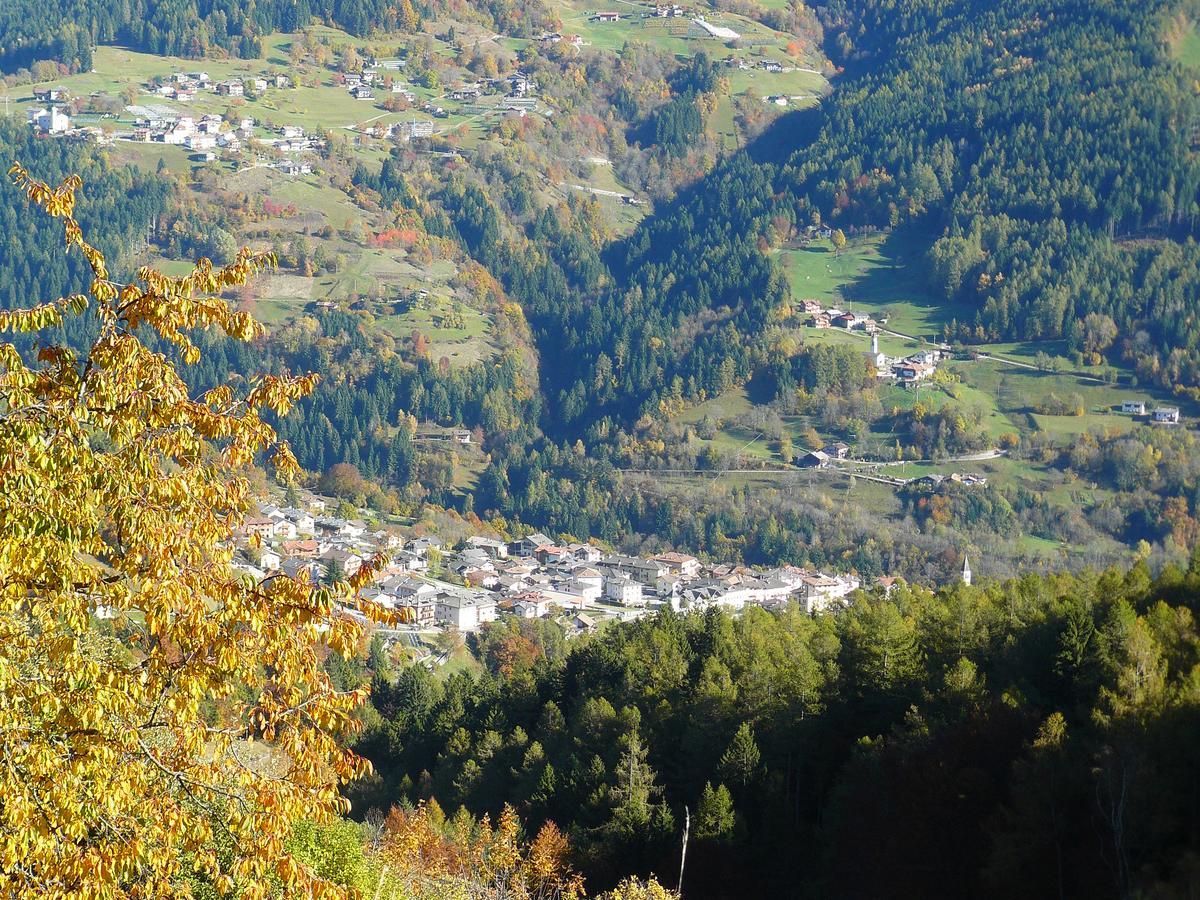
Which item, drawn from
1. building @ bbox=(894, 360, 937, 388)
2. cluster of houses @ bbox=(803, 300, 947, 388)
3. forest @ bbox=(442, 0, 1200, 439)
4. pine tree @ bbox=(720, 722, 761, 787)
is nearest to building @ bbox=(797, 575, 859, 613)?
building @ bbox=(894, 360, 937, 388)

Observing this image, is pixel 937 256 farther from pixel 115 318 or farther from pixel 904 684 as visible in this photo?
pixel 115 318

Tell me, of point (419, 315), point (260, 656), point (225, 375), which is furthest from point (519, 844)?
point (419, 315)

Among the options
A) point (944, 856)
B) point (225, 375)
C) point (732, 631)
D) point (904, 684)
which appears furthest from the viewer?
point (225, 375)

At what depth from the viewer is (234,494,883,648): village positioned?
318 ft

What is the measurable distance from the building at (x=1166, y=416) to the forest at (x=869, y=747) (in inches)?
3575

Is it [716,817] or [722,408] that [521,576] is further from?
[716,817]

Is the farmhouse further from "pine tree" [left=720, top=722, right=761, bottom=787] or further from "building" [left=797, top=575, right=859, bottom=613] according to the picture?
"pine tree" [left=720, top=722, right=761, bottom=787]

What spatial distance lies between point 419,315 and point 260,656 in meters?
168

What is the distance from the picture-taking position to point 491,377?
554 ft

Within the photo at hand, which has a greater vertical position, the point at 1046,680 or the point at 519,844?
the point at 1046,680

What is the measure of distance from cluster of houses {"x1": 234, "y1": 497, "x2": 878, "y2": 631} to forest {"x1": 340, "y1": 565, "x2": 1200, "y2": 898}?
134 ft

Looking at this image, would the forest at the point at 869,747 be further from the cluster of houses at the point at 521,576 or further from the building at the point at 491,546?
the building at the point at 491,546

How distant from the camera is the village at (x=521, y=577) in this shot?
9688 centimetres

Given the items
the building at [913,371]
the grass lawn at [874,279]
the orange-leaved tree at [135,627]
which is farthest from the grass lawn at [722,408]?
the orange-leaved tree at [135,627]
